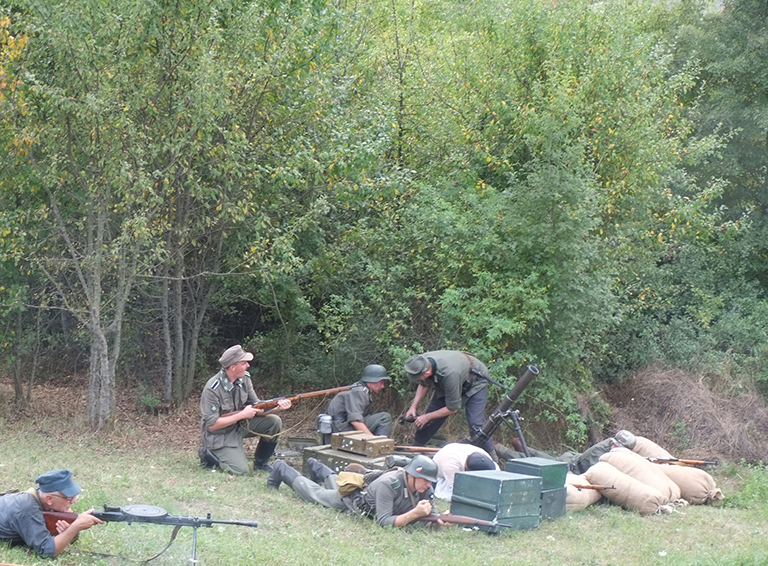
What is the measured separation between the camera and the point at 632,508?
30.6ft

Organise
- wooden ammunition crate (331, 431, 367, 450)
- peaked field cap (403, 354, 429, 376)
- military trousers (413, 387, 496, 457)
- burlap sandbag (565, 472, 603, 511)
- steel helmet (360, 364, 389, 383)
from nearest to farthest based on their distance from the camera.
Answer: burlap sandbag (565, 472, 603, 511) → wooden ammunition crate (331, 431, 367, 450) → peaked field cap (403, 354, 429, 376) → steel helmet (360, 364, 389, 383) → military trousers (413, 387, 496, 457)

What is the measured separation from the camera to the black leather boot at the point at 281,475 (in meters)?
9.23

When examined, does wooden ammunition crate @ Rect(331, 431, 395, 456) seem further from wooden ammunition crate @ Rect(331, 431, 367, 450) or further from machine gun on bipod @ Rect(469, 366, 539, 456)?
machine gun on bipod @ Rect(469, 366, 539, 456)

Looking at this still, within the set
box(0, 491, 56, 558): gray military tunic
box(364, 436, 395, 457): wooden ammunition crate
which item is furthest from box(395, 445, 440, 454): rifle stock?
box(0, 491, 56, 558): gray military tunic

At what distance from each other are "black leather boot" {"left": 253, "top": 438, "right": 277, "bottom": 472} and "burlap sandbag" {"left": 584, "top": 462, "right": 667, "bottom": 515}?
3969mm

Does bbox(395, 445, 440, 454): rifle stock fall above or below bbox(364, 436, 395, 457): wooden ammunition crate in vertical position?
below

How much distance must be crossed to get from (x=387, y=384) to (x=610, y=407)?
3.95 meters

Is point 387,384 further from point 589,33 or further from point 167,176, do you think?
point 589,33

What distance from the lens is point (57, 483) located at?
6.09 metres

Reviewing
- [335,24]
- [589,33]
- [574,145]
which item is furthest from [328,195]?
[589,33]

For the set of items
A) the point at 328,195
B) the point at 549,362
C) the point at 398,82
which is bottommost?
the point at 549,362

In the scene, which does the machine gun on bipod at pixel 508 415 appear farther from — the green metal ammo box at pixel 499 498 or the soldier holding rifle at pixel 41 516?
the soldier holding rifle at pixel 41 516

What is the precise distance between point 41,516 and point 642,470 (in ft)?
21.7

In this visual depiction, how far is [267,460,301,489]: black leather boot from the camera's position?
30.3 ft
